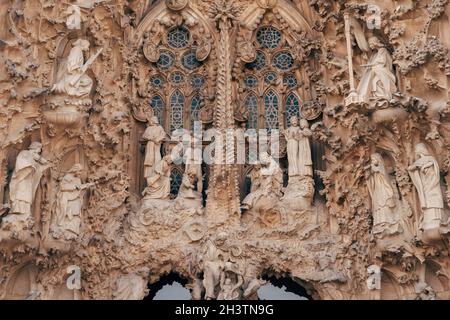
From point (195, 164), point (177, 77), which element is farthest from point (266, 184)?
point (177, 77)

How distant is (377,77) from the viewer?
39.9 feet

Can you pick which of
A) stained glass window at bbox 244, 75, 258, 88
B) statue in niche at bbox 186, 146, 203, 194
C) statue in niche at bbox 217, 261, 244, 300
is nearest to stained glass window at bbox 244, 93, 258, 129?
stained glass window at bbox 244, 75, 258, 88

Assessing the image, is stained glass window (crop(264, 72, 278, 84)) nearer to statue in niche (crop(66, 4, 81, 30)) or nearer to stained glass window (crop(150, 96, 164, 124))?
stained glass window (crop(150, 96, 164, 124))

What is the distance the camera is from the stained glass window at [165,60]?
13.9 metres

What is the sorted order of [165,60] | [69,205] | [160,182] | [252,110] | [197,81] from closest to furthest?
1. [69,205]
2. [160,182]
3. [252,110]
4. [197,81]
5. [165,60]

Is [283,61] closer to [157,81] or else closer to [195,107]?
[195,107]

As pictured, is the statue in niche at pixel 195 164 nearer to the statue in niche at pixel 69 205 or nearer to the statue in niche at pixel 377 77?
the statue in niche at pixel 69 205

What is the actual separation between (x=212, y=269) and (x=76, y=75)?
3152mm

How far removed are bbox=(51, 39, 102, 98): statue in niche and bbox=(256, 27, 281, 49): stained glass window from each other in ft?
9.35

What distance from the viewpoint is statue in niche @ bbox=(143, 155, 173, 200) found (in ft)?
41.7

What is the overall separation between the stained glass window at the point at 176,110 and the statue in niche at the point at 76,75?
1.68 meters

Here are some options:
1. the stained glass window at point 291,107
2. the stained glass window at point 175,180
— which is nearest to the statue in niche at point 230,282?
the stained glass window at point 175,180

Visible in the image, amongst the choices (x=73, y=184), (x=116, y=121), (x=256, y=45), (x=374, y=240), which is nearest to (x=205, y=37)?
(x=256, y=45)

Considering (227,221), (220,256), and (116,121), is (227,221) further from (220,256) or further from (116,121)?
(116,121)
